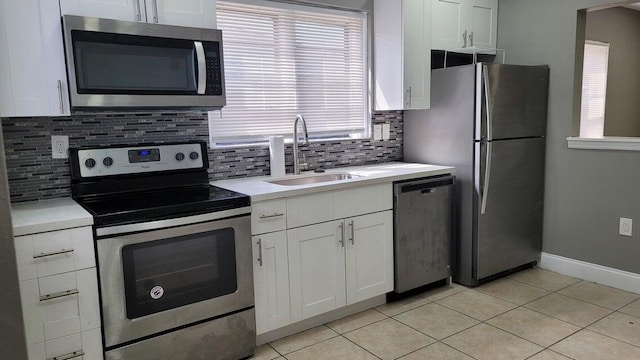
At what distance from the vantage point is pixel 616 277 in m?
3.28

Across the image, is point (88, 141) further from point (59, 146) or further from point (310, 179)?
point (310, 179)

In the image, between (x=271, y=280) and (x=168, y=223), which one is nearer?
(x=168, y=223)

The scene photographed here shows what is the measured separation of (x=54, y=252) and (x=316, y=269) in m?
1.37

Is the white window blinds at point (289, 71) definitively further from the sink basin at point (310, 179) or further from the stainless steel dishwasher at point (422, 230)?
the stainless steel dishwasher at point (422, 230)

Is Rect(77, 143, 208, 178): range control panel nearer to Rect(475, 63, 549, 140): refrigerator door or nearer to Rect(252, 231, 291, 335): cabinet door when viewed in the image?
Rect(252, 231, 291, 335): cabinet door

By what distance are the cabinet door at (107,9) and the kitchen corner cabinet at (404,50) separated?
1.78 metres

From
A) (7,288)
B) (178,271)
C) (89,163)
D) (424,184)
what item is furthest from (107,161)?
(424,184)

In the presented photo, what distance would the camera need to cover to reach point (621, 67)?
516 centimetres

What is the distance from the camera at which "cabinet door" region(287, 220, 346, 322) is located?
2.58 m

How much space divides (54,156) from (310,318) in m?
1.69

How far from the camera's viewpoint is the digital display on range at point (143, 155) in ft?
8.07

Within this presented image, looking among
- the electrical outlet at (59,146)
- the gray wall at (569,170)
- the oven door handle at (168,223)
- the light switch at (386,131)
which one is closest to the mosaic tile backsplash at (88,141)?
the electrical outlet at (59,146)

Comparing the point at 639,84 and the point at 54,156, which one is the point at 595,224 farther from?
the point at 54,156

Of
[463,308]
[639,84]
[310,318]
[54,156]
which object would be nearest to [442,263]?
[463,308]
